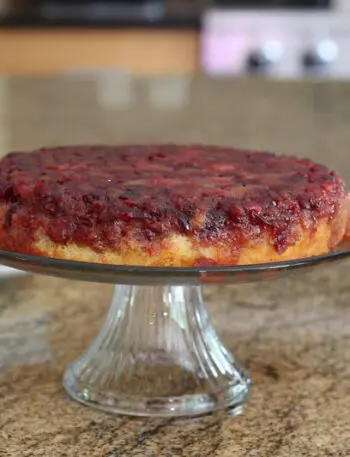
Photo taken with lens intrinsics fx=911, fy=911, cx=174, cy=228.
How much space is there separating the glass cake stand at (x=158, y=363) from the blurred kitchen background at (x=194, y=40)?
9.21 feet

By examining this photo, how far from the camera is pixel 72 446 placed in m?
0.85

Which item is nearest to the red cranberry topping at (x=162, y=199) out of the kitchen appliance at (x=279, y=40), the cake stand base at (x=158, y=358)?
the cake stand base at (x=158, y=358)

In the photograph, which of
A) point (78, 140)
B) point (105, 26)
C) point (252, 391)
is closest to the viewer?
point (252, 391)

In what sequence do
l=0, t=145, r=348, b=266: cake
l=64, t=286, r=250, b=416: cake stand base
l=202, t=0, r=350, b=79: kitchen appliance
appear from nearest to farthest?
l=0, t=145, r=348, b=266: cake, l=64, t=286, r=250, b=416: cake stand base, l=202, t=0, r=350, b=79: kitchen appliance

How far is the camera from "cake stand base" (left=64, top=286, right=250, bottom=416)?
0.96 metres

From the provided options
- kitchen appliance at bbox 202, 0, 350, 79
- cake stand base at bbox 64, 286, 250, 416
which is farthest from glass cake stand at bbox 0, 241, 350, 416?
kitchen appliance at bbox 202, 0, 350, 79

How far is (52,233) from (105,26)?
121 inches

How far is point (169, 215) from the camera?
0.85 metres

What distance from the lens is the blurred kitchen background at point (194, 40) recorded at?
3740mm

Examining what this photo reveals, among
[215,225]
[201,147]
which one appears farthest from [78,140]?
[215,225]

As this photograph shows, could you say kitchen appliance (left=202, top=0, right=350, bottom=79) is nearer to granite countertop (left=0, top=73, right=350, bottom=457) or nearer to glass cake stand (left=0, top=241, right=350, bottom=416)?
granite countertop (left=0, top=73, right=350, bottom=457)

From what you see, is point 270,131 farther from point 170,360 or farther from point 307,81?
point 170,360

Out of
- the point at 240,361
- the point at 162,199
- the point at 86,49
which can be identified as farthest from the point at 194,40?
the point at 162,199

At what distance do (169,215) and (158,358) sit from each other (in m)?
0.22
